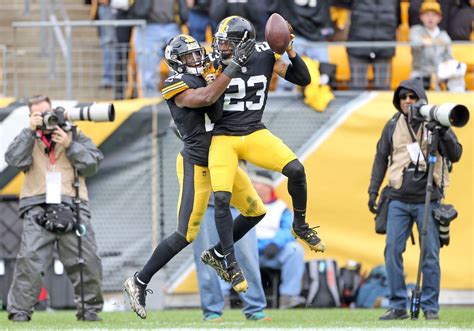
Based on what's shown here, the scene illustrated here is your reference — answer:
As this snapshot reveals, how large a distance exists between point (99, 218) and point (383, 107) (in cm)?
288

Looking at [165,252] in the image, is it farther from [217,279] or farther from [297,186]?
[217,279]

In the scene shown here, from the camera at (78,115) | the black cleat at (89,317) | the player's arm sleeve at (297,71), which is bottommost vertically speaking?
the black cleat at (89,317)

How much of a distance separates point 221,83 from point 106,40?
5.14 m

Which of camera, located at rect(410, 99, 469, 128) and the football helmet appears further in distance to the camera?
camera, located at rect(410, 99, 469, 128)

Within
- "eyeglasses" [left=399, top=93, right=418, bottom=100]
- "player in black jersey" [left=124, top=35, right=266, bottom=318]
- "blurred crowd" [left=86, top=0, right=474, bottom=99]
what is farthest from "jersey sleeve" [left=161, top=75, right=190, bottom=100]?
"blurred crowd" [left=86, top=0, right=474, bottom=99]

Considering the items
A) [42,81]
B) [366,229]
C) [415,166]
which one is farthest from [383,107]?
[42,81]

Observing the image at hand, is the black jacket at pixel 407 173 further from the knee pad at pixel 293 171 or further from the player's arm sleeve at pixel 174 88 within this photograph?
the player's arm sleeve at pixel 174 88

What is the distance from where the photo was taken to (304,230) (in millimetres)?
9242

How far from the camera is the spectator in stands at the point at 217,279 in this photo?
34.9 ft

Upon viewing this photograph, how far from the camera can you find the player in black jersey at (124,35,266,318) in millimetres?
9078

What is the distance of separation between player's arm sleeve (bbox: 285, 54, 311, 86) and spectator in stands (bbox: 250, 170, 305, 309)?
3.19m

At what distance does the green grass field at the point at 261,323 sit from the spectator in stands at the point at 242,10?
297 centimetres

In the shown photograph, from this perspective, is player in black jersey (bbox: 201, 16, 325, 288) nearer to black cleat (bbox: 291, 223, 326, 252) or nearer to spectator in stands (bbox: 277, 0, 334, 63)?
black cleat (bbox: 291, 223, 326, 252)

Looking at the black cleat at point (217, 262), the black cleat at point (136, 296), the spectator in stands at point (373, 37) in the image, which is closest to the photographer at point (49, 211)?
the black cleat at point (136, 296)
